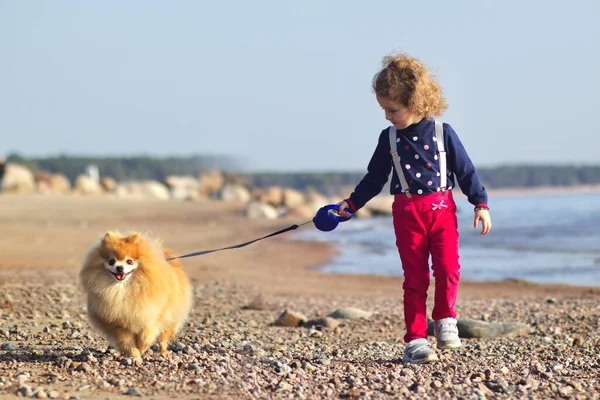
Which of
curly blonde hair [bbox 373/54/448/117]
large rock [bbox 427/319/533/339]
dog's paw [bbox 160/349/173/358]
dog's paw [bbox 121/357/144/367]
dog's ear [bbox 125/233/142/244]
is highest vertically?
curly blonde hair [bbox 373/54/448/117]

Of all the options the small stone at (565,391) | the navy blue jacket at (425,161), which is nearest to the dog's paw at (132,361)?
the navy blue jacket at (425,161)

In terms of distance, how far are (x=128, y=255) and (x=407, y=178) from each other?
71.1 inches

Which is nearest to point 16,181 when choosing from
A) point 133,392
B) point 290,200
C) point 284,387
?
point 290,200

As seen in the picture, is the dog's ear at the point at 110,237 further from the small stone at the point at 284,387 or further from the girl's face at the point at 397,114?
the girl's face at the point at 397,114

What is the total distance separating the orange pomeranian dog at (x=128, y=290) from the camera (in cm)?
547

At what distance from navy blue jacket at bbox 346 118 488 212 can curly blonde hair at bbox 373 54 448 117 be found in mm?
144

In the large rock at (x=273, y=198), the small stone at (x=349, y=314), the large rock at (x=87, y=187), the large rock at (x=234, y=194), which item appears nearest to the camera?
the small stone at (x=349, y=314)

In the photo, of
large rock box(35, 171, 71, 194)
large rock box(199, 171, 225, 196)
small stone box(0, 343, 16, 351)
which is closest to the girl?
small stone box(0, 343, 16, 351)

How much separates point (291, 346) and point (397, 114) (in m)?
2.07

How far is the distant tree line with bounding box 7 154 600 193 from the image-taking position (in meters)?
85.4

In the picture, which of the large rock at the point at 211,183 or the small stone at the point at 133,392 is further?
the large rock at the point at 211,183

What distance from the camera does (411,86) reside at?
5.47 meters

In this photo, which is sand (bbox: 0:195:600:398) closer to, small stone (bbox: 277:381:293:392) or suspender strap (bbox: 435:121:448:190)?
small stone (bbox: 277:381:293:392)

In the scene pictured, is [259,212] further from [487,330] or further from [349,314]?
[487,330]
